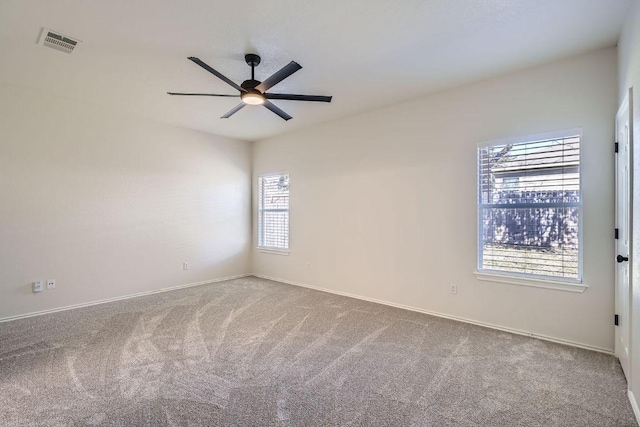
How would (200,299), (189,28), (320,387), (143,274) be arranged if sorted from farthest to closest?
(143,274), (200,299), (189,28), (320,387)

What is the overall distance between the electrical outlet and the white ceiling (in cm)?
232

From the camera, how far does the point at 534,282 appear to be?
9.70 ft

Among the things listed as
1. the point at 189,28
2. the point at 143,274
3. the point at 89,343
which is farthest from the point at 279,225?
the point at 189,28

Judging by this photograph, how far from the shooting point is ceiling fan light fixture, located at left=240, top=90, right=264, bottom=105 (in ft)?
9.12

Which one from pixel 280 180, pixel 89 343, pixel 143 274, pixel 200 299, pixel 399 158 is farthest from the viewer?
pixel 280 180

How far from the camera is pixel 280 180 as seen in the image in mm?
5598

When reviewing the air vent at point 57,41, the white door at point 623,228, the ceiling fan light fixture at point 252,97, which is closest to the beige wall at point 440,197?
the white door at point 623,228

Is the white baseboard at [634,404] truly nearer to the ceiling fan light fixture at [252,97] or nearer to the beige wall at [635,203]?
the beige wall at [635,203]

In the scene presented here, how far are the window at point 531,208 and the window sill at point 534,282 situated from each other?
0.12ft

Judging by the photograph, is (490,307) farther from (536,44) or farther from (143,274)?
(143,274)

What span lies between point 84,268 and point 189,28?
3456 millimetres

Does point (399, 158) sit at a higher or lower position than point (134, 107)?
lower

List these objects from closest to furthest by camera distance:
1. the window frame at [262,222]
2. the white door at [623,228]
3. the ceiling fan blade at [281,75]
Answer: the white door at [623,228] → the ceiling fan blade at [281,75] → the window frame at [262,222]

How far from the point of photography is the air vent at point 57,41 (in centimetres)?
244
